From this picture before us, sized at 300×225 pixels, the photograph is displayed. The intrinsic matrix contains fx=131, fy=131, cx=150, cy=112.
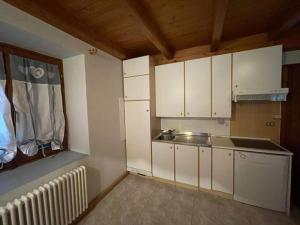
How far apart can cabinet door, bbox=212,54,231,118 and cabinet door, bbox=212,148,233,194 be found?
23.5 inches

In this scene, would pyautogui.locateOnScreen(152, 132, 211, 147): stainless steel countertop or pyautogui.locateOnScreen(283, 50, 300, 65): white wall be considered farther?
pyautogui.locateOnScreen(152, 132, 211, 147): stainless steel countertop

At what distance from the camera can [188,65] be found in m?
2.29

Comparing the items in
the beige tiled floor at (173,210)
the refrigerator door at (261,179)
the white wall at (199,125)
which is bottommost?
the beige tiled floor at (173,210)

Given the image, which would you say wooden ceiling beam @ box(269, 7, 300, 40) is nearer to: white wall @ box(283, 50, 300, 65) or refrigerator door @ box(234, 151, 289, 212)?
white wall @ box(283, 50, 300, 65)

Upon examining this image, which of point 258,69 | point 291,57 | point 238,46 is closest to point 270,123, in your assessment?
point 258,69

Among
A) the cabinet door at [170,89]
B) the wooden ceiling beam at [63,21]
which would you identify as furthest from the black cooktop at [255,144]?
the wooden ceiling beam at [63,21]

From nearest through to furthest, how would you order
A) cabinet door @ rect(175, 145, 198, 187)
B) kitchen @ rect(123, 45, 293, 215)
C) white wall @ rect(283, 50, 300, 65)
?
kitchen @ rect(123, 45, 293, 215)
white wall @ rect(283, 50, 300, 65)
cabinet door @ rect(175, 145, 198, 187)

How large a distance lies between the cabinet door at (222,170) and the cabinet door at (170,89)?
871 millimetres

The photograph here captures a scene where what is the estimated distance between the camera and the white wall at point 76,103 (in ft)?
6.02

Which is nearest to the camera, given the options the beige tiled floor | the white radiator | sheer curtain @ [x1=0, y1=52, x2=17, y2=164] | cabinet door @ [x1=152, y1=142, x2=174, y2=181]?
the white radiator

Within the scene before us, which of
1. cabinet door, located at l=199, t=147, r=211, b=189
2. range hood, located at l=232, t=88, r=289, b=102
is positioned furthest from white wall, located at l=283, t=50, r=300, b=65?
cabinet door, located at l=199, t=147, r=211, b=189

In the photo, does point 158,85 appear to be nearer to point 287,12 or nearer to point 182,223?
point 287,12

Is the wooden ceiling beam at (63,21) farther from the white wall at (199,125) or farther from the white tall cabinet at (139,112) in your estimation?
the white wall at (199,125)

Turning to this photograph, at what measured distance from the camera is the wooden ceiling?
4.39ft
